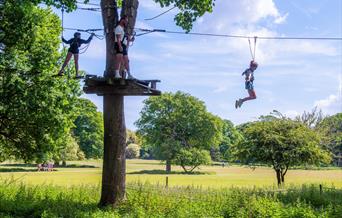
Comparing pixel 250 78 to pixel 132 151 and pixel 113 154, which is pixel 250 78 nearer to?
pixel 113 154

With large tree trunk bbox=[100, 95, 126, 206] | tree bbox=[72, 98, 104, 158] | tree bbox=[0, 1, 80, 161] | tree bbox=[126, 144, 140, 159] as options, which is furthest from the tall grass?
tree bbox=[126, 144, 140, 159]

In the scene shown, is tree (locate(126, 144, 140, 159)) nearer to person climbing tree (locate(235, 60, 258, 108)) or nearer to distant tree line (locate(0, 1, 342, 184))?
distant tree line (locate(0, 1, 342, 184))

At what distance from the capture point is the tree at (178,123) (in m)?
78.1

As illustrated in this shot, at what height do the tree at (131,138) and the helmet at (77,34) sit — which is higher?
the tree at (131,138)

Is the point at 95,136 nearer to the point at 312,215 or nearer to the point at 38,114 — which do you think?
A: the point at 38,114

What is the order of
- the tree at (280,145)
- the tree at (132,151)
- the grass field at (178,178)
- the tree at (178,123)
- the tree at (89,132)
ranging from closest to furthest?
the tree at (280,145)
the grass field at (178,178)
the tree at (178,123)
the tree at (89,132)
the tree at (132,151)

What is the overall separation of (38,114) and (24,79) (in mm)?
1892

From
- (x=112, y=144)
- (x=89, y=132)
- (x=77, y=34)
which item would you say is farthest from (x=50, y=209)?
(x=89, y=132)

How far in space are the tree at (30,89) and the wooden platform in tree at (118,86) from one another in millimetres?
8109

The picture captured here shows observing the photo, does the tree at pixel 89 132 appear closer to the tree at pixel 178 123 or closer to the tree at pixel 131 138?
the tree at pixel 178 123

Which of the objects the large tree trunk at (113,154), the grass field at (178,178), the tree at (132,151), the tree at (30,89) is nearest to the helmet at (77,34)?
the large tree trunk at (113,154)

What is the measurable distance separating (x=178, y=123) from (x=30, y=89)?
5635cm

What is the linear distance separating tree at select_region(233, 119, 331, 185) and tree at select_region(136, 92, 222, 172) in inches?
1618

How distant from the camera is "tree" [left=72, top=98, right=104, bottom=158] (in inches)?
3479
